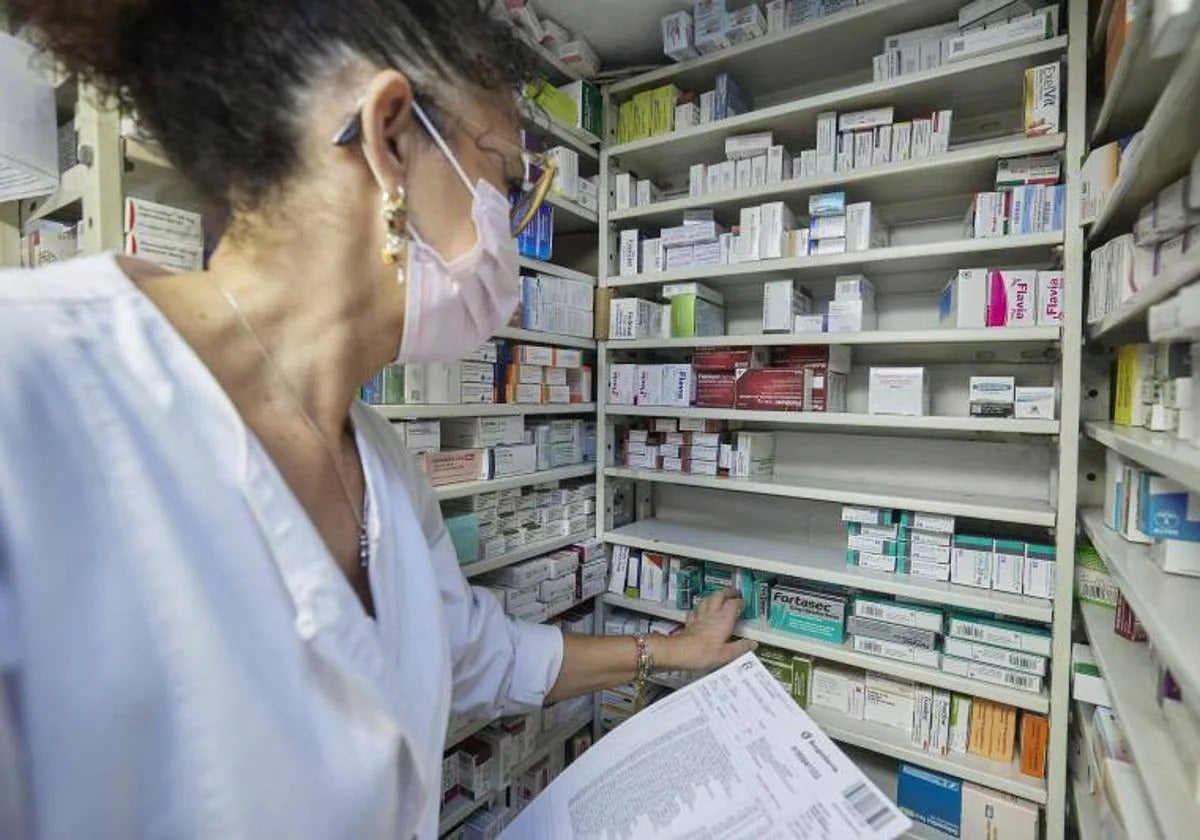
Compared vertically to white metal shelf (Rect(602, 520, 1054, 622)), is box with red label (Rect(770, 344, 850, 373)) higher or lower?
higher

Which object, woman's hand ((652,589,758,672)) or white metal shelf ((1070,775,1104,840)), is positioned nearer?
white metal shelf ((1070,775,1104,840))

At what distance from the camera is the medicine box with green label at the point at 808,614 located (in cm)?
152

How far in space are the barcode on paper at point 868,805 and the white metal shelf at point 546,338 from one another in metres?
1.21

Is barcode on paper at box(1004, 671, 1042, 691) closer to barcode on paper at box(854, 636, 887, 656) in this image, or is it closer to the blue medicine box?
barcode on paper at box(854, 636, 887, 656)

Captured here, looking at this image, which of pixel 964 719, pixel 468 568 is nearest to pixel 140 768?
pixel 468 568

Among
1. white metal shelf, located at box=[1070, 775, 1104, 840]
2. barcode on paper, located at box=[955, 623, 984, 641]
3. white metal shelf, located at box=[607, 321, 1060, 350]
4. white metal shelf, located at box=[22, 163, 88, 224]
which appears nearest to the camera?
white metal shelf, located at box=[22, 163, 88, 224]

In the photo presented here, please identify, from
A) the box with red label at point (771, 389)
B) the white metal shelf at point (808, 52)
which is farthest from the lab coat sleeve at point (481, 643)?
the white metal shelf at point (808, 52)

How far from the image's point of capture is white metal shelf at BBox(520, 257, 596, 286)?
161cm

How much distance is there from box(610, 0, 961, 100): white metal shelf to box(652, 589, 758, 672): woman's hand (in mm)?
1541

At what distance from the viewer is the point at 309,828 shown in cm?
48

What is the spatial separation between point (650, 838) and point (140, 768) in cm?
71

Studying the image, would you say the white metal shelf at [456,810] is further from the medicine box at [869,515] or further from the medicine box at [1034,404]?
the medicine box at [1034,404]

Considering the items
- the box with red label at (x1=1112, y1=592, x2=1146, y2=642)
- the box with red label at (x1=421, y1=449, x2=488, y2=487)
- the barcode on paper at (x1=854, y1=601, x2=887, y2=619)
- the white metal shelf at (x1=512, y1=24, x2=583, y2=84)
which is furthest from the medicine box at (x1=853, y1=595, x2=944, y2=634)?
the white metal shelf at (x1=512, y1=24, x2=583, y2=84)

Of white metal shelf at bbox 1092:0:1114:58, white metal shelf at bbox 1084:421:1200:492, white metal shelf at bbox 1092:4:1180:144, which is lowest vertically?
white metal shelf at bbox 1084:421:1200:492
